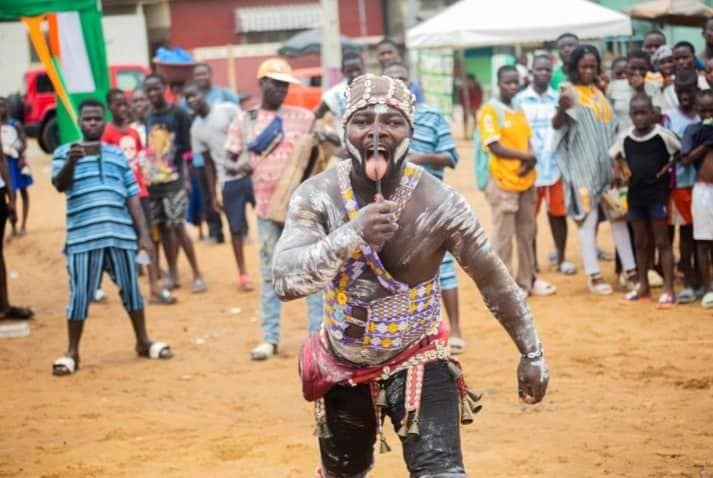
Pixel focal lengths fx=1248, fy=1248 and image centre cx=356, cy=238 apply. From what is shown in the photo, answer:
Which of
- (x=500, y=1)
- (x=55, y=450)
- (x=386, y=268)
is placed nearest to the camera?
(x=386, y=268)

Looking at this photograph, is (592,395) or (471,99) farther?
(471,99)

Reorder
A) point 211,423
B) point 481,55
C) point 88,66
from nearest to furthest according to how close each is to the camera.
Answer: point 211,423
point 88,66
point 481,55

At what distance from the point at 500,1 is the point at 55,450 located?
11086 millimetres

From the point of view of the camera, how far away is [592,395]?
7352mm

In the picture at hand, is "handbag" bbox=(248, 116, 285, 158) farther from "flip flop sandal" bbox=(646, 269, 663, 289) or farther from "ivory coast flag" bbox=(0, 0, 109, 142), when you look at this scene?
"flip flop sandal" bbox=(646, 269, 663, 289)

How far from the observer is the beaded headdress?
14.4ft

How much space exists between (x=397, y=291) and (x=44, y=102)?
26934mm

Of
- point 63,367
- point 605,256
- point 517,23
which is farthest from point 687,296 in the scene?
point 517,23

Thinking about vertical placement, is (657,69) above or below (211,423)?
above

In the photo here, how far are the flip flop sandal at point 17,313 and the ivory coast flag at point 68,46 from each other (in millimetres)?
1624

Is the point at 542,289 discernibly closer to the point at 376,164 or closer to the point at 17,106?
the point at 376,164

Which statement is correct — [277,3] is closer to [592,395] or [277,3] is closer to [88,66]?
[88,66]

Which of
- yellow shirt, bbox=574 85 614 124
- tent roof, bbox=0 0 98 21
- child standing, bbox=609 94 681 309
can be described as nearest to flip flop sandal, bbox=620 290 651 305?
child standing, bbox=609 94 681 309

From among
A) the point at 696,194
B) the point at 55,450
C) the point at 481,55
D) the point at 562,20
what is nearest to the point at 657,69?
the point at 696,194
